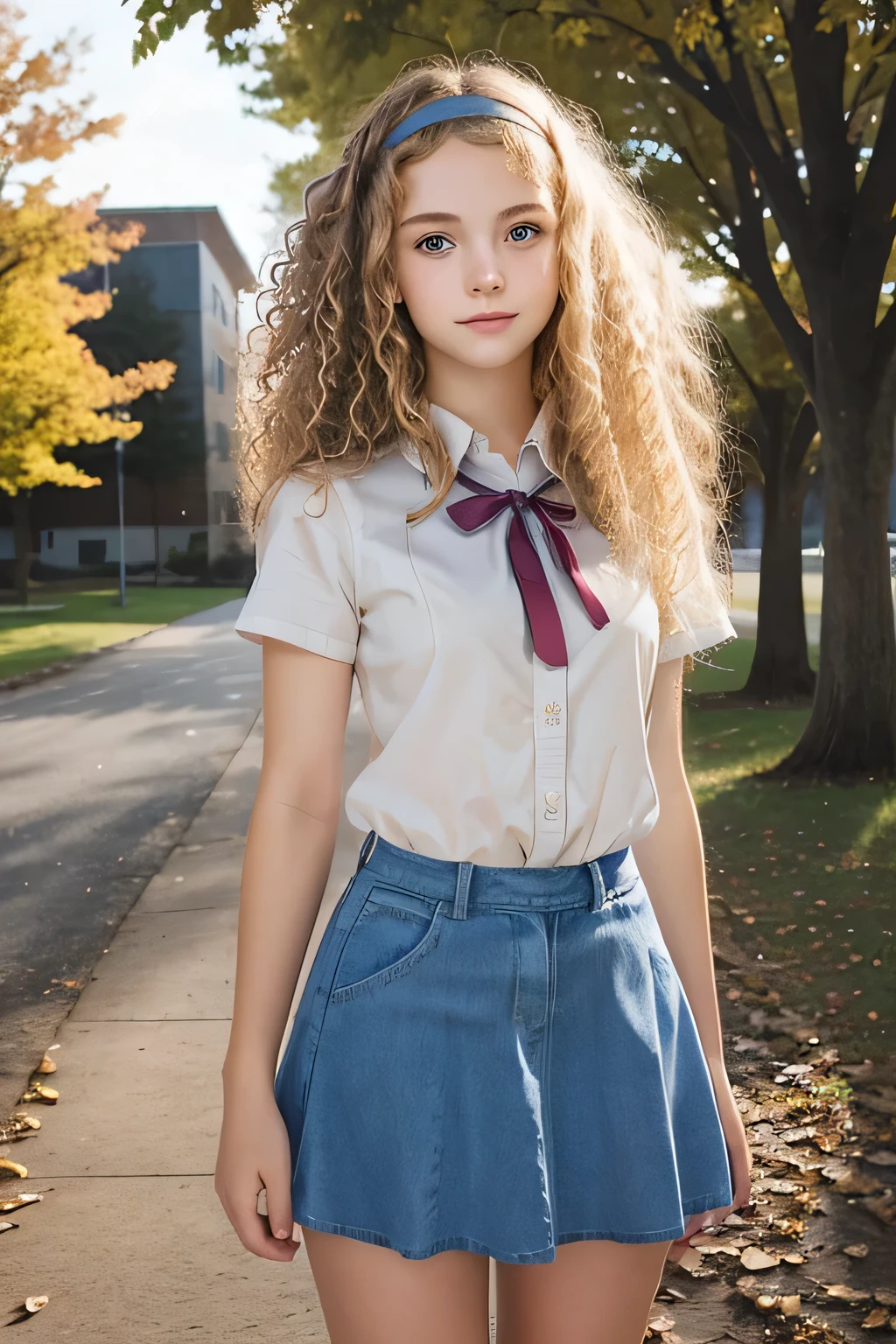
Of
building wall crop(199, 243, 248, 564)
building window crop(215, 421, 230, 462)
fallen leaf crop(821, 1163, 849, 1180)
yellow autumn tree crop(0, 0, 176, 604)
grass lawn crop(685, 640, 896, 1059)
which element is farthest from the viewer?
building window crop(215, 421, 230, 462)

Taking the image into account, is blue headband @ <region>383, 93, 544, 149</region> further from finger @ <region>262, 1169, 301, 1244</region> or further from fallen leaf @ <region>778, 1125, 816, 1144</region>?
fallen leaf @ <region>778, 1125, 816, 1144</region>

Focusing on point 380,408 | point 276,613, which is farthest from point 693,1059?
point 380,408

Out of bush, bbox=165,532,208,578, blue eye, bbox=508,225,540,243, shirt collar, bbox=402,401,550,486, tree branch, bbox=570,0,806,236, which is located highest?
tree branch, bbox=570,0,806,236

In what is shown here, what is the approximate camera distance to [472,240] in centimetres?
157

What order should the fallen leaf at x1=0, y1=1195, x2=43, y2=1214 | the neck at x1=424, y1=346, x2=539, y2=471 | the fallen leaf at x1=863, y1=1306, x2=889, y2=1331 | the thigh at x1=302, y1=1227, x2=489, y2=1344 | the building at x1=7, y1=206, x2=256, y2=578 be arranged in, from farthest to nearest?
1. the building at x1=7, y1=206, x2=256, y2=578
2. the fallen leaf at x1=0, y1=1195, x2=43, y2=1214
3. the fallen leaf at x1=863, y1=1306, x2=889, y2=1331
4. the neck at x1=424, y1=346, x2=539, y2=471
5. the thigh at x1=302, y1=1227, x2=489, y2=1344

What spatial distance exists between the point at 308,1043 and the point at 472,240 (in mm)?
955

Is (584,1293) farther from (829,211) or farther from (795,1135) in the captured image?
(829,211)

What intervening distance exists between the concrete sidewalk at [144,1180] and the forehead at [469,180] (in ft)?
8.12

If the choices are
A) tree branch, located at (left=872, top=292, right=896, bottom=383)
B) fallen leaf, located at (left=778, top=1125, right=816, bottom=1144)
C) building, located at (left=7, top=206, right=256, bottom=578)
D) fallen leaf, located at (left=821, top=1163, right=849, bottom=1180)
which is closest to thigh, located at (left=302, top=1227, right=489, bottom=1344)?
fallen leaf, located at (left=821, top=1163, right=849, bottom=1180)

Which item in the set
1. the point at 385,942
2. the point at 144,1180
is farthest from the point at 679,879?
the point at 144,1180

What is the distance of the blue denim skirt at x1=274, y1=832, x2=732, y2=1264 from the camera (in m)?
1.41

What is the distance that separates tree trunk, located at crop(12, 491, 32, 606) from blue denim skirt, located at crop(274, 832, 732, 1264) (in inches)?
856

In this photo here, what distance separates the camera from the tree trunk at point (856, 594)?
791 centimetres

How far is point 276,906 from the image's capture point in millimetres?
1464
